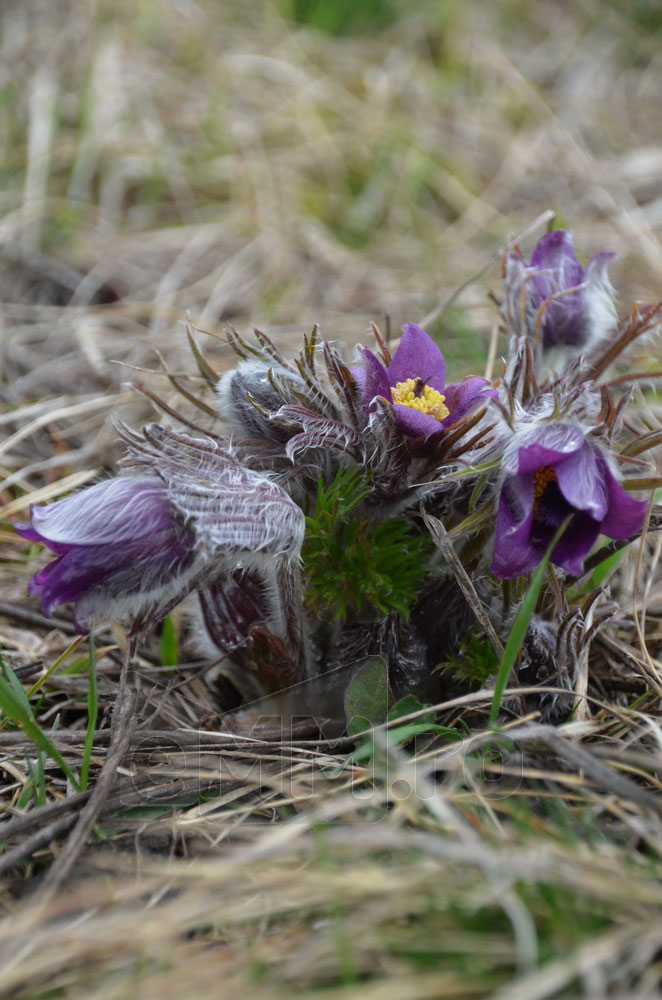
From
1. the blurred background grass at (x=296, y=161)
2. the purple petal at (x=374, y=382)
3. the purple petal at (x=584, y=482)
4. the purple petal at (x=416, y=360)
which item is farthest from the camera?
the blurred background grass at (x=296, y=161)

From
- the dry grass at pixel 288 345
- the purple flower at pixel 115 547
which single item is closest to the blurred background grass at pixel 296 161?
the dry grass at pixel 288 345

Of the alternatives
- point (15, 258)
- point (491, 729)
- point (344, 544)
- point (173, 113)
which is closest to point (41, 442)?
point (15, 258)

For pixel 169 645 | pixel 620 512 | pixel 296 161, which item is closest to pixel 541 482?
pixel 620 512

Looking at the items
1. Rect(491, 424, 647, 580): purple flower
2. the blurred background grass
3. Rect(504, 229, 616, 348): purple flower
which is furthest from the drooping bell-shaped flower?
the blurred background grass

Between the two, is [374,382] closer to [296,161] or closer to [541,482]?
[541,482]

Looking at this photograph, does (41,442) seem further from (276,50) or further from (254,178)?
(276,50)

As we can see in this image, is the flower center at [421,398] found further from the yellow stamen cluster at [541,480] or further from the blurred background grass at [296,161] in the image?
the blurred background grass at [296,161]

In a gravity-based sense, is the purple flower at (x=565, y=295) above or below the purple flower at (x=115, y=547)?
above
